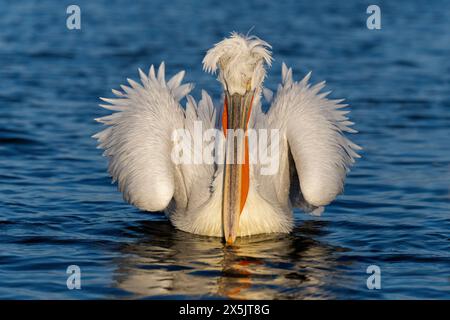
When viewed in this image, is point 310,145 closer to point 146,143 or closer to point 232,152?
point 232,152

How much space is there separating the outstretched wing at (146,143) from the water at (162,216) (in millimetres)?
433

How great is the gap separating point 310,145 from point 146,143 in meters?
1.34

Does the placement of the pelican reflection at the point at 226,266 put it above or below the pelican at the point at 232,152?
below

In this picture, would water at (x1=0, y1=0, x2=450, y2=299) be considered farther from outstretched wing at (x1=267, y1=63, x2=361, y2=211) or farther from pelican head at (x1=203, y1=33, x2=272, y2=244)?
pelican head at (x1=203, y1=33, x2=272, y2=244)

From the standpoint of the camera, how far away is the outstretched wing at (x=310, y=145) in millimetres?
7586

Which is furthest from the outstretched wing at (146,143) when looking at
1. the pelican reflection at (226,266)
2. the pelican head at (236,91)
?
the pelican head at (236,91)

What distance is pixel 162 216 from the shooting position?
8430 mm

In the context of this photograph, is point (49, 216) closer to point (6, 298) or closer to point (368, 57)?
point (6, 298)

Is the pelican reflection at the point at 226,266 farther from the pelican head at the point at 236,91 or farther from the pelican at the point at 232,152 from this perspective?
the pelican head at the point at 236,91

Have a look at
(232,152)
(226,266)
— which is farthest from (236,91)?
(226,266)

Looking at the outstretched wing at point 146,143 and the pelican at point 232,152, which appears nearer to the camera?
the pelican at point 232,152

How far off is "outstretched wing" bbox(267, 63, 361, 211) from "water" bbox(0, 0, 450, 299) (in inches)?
16.3

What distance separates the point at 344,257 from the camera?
284 inches

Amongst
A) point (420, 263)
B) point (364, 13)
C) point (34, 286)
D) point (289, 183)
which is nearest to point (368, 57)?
point (364, 13)
